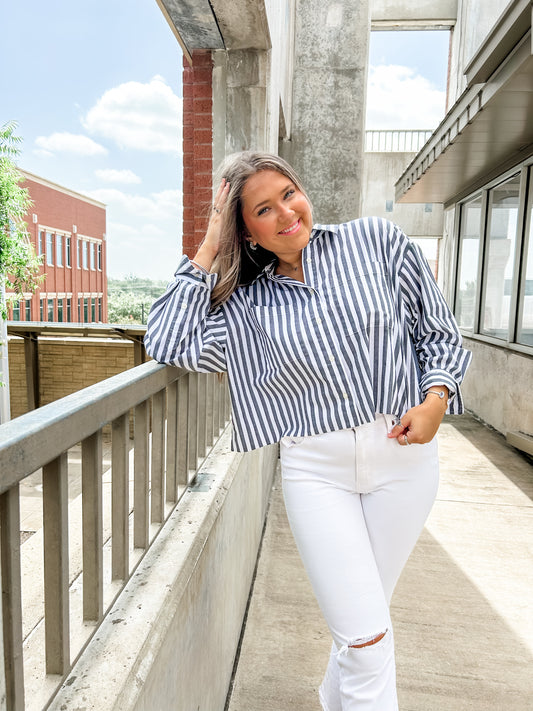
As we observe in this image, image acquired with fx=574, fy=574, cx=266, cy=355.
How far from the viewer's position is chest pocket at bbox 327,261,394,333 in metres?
1.54

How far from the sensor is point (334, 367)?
1.53m

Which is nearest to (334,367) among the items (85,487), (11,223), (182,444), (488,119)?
(85,487)

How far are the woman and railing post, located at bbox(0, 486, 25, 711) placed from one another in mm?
856

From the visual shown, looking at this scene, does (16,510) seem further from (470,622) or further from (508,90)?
(508,90)

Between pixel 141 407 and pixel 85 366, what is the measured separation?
7.53m

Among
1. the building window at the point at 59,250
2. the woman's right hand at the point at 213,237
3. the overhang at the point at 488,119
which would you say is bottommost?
the woman's right hand at the point at 213,237

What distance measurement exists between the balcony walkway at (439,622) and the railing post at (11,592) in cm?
183

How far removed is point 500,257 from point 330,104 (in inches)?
121

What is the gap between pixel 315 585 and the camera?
5.11 ft

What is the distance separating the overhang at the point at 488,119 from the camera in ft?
12.4

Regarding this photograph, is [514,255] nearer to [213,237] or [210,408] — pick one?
[210,408]

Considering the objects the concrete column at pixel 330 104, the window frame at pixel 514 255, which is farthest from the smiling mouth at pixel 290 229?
the window frame at pixel 514 255

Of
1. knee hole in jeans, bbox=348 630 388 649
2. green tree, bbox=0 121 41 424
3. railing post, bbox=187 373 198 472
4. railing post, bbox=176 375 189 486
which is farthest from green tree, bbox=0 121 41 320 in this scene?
knee hole in jeans, bbox=348 630 388 649

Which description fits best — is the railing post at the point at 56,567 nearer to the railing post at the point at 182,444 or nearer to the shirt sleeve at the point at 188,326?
the shirt sleeve at the point at 188,326
